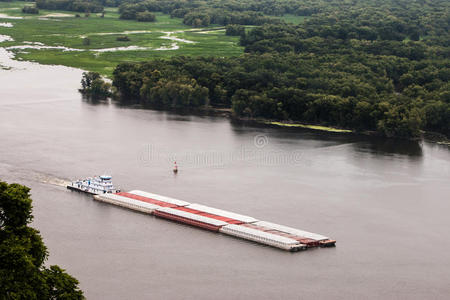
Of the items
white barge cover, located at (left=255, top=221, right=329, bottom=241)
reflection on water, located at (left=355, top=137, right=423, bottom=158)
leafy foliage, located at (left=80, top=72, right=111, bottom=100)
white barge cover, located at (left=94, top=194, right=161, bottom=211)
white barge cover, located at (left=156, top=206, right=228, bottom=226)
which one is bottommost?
white barge cover, located at (left=94, top=194, right=161, bottom=211)

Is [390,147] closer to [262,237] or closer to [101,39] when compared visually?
[262,237]

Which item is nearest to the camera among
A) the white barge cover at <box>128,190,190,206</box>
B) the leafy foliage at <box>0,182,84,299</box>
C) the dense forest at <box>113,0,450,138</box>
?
the leafy foliage at <box>0,182,84,299</box>

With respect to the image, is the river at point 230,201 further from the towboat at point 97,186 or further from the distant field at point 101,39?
the distant field at point 101,39

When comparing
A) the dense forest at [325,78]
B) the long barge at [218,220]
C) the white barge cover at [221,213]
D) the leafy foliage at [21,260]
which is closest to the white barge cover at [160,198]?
the long barge at [218,220]

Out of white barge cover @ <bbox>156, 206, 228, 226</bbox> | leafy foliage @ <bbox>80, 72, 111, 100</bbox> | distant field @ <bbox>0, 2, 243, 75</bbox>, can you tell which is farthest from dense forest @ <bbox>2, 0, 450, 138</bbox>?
white barge cover @ <bbox>156, 206, 228, 226</bbox>

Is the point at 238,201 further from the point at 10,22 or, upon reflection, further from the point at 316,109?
the point at 10,22

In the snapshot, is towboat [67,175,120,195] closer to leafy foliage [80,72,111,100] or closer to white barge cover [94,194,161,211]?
white barge cover [94,194,161,211]

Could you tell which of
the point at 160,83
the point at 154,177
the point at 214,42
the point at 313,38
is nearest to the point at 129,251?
the point at 154,177
